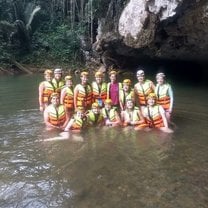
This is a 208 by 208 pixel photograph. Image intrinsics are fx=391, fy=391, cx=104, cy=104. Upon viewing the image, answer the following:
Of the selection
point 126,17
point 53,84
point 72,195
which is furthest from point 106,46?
point 72,195

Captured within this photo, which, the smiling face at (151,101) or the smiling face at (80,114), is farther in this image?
the smiling face at (151,101)

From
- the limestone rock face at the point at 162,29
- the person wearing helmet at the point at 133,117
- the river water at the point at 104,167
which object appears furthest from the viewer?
the limestone rock face at the point at 162,29

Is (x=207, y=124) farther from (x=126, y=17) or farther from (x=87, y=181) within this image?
(x=126, y=17)

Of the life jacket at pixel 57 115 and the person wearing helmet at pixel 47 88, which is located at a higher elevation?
the person wearing helmet at pixel 47 88

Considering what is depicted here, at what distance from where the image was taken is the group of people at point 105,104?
9.56m

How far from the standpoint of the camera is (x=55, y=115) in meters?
9.61

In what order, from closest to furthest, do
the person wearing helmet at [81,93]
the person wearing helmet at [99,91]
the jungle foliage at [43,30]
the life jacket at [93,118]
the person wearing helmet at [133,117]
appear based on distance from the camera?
the person wearing helmet at [133,117] → the life jacket at [93,118] → the person wearing helmet at [81,93] → the person wearing helmet at [99,91] → the jungle foliage at [43,30]

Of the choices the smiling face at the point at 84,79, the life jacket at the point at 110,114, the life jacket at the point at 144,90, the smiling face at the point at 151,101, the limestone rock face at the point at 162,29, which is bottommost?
the life jacket at the point at 110,114

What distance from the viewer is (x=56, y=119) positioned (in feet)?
31.7

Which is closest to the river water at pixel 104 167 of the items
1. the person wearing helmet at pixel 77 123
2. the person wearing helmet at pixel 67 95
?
the person wearing helmet at pixel 77 123

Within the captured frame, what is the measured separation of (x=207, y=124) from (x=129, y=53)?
29.3ft

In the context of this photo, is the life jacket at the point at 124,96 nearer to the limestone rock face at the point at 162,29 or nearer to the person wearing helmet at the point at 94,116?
the person wearing helmet at the point at 94,116

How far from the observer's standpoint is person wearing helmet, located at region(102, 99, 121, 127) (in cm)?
980

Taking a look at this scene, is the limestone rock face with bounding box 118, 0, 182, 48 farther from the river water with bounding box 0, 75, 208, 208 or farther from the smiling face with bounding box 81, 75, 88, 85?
the smiling face with bounding box 81, 75, 88, 85
